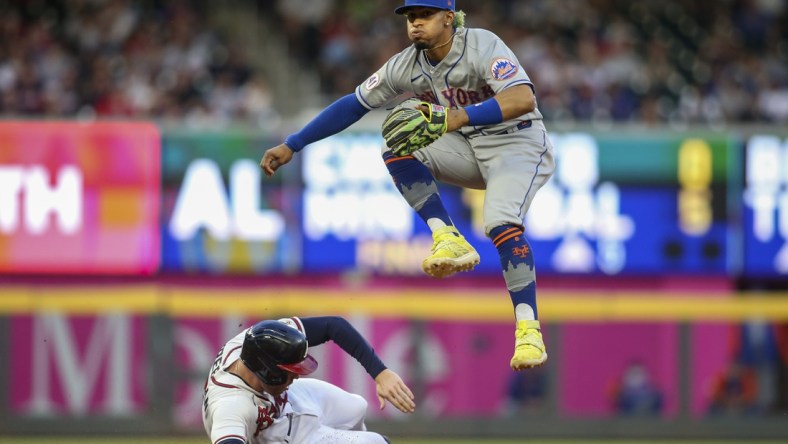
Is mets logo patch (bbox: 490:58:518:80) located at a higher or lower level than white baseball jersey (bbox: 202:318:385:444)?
higher

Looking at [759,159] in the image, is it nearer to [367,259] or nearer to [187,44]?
[367,259]

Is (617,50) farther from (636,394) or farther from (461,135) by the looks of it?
(461,135)

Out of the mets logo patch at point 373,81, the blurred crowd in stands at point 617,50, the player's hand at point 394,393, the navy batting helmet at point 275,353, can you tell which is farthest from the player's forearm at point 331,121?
the blurred crowd in stands at point 617,50

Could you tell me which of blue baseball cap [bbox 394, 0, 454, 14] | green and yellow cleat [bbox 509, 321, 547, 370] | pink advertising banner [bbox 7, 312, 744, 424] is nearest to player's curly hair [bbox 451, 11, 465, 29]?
blue baseball cap [bbox 394, 0, 454, 14]

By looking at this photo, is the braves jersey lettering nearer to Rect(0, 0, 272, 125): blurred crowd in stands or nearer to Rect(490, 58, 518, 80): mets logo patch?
Rect(490, 58, 518, 80): mets logo patch

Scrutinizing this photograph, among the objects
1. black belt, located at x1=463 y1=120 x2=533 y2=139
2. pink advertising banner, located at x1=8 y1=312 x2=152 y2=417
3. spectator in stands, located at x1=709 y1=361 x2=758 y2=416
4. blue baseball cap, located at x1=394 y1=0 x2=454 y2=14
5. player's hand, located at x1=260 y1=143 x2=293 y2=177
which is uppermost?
blue baseball cap, located at x1=394 y1=0 x2=454 y2=14

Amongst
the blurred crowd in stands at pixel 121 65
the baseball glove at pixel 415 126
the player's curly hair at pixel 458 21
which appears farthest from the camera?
the blurred crowd in stands at pixel 121 65

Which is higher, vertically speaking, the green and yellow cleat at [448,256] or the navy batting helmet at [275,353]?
the green and yellow cleat at [448,256]

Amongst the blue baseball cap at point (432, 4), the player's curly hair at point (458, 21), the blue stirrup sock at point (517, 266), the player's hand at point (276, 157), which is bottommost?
the blue stirrup sock at point (517, 266)

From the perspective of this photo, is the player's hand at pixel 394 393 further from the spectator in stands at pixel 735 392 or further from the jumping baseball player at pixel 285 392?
the spectator in stands at pixel 735 392
